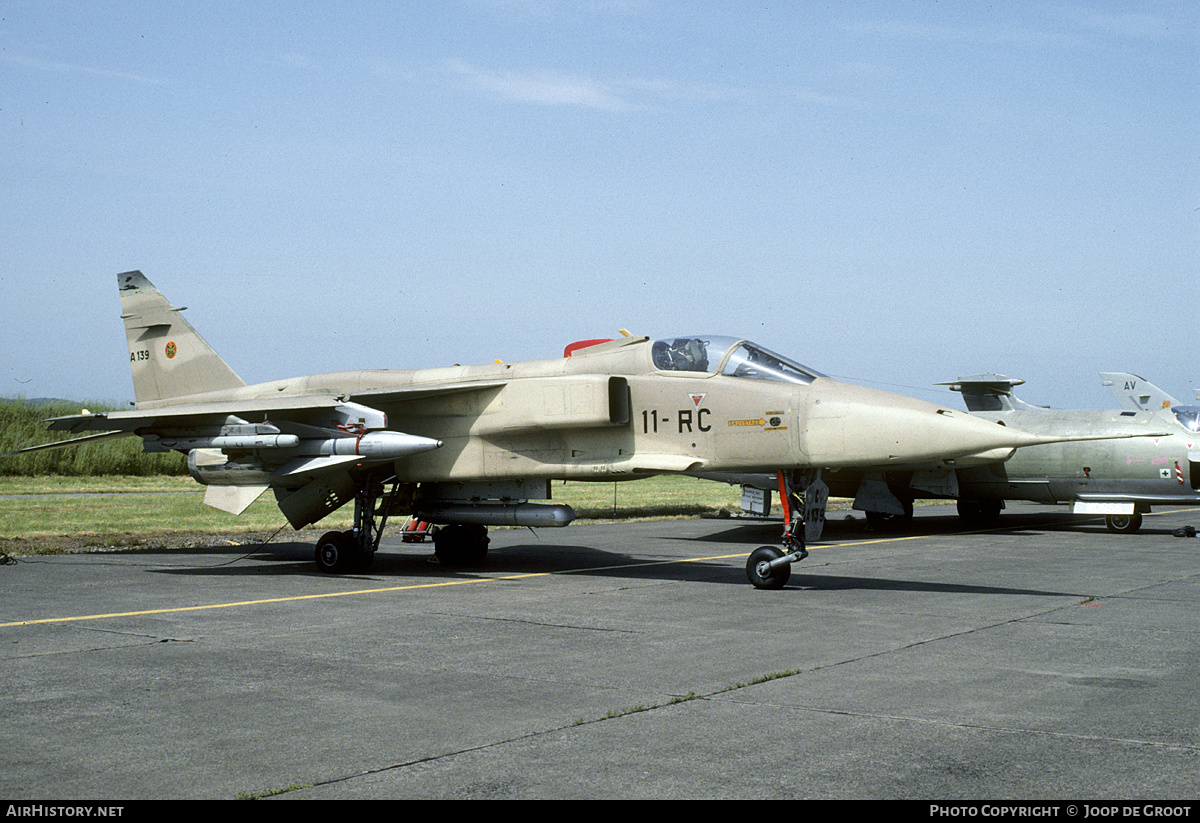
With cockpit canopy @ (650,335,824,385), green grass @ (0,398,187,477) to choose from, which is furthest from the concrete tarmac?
green grass @ (0,398,187,477)

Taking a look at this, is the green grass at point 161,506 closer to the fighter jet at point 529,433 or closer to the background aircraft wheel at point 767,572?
the fighter jet at point 529,433

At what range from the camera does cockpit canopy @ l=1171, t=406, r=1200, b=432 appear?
2067 cm

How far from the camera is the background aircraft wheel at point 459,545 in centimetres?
1499

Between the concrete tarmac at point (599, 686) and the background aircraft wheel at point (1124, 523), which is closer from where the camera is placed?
the concrete tarmac at point (599, 686)

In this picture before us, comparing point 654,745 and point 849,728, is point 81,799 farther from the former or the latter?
point 849,728

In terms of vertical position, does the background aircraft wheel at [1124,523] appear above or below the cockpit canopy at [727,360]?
below

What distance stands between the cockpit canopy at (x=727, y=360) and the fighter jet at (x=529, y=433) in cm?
2

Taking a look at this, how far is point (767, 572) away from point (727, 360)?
2.48 m

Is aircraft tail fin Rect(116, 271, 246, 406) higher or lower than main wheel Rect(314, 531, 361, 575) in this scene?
higher

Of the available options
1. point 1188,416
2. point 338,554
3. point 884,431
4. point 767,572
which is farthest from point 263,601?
point 1188,416

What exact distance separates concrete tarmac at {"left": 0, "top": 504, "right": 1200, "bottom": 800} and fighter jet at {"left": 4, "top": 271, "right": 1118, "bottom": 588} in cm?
131

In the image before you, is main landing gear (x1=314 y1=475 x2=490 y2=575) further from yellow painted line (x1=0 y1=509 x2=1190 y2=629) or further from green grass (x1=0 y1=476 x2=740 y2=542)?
green grass (x1=0 y1=476 x2=740 y2=542)

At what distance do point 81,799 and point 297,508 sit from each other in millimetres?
10357

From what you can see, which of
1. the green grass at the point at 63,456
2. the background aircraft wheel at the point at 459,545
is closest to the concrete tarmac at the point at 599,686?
the background aircraft wheel at the point at 459,545
